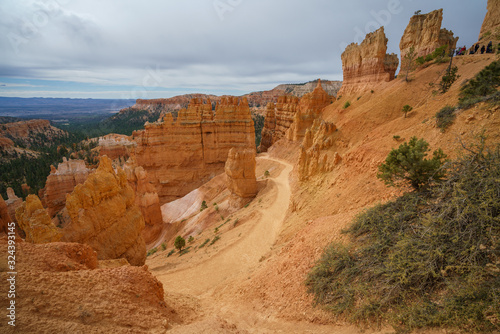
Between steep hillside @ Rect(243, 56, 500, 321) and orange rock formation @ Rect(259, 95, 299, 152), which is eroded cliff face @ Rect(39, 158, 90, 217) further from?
orange rock formation @ Rect(259, 95, 299, 152)

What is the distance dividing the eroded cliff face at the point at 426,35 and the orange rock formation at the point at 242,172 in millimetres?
29483

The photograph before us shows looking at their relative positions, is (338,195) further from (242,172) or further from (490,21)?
(490,21)

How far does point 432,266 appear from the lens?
5129 mm

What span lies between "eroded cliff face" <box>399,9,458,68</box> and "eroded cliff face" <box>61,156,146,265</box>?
41.6 m

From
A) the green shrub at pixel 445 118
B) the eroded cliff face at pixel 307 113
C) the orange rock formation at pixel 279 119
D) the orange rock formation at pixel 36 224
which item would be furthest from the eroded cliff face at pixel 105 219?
the orange rock formation at pixel 279 119

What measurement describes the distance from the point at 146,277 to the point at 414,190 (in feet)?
31.9

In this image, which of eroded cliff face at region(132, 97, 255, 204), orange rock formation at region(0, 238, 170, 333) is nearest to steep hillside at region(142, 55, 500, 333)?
orange rock formation at region(0, 238, 170, 333)

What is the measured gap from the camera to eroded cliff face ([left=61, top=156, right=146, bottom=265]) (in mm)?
13109

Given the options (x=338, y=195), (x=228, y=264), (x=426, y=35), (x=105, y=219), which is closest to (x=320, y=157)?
(x=338, y=195)

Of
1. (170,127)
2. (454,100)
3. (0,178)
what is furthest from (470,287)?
(0,178)

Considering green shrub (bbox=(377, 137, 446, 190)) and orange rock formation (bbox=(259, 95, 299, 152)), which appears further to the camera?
orange rock formation (bbox=(259, 95, 299, 152))

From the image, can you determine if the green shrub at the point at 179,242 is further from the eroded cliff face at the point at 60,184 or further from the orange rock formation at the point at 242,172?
the eroded cliff face at the point at 60,184

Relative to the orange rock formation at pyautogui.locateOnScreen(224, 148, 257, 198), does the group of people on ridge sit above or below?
above

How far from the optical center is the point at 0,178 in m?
52.3
